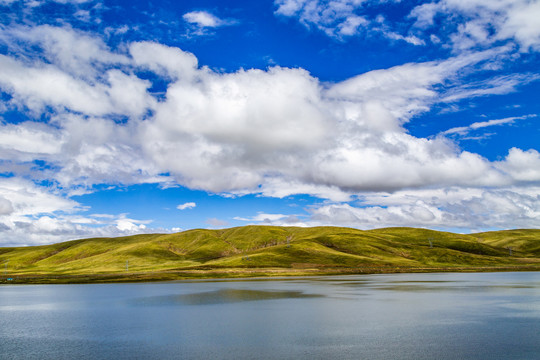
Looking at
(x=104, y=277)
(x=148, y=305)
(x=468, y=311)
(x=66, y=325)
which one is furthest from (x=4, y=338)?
(x=104, y=277)

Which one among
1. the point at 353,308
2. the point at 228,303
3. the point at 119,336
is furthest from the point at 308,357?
the point at 228,303

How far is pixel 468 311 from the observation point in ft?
234

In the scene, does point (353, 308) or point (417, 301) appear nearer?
point (353, 308)

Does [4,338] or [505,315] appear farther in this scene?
[505,315]

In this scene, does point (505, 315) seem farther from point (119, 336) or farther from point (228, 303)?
point (119, 336)

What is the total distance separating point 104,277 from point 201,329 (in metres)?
158

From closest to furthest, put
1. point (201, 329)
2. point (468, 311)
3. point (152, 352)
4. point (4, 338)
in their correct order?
point (152, 352) < point (4, 338) < point (201, 329) < point (468, 311)

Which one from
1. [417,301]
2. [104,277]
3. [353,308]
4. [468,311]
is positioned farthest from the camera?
[104,277]

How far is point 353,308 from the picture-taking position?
77.6 metres

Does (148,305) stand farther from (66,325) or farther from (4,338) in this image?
(4,338)

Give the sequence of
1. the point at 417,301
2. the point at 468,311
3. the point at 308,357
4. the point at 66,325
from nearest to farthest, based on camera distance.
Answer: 1. the point at 308,357
2. the point at 66,325
3. the point at 468,311
4. the point at 417,301

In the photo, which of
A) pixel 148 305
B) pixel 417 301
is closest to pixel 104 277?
pixel 148 305

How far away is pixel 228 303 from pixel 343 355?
51459 millimetres

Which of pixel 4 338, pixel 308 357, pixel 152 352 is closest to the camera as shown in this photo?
pixel 308 357
